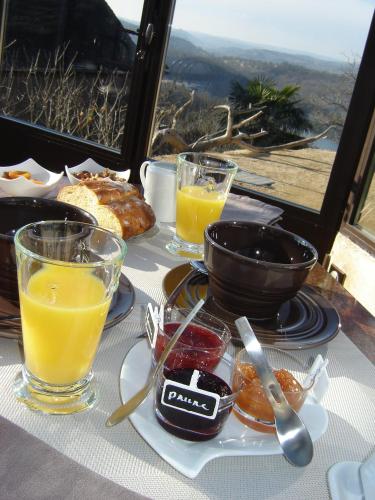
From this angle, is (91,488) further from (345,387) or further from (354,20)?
(354,20)

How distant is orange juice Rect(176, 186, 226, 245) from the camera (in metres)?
1.13

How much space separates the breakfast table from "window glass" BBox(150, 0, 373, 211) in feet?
5.92

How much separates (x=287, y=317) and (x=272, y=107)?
184cm

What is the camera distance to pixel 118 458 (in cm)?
53

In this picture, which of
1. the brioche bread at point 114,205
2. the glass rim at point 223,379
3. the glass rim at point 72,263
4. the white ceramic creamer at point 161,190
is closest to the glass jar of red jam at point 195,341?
the glass rim at point 223,379

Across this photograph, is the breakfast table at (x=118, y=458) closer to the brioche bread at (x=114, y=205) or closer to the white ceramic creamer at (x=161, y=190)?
the brioche bread at (x=114, y=205)

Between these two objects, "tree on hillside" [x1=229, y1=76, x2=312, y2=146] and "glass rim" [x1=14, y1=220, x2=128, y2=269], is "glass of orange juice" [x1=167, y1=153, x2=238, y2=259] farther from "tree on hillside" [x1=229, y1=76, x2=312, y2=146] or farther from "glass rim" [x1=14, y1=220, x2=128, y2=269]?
"tree on hillside" [x1=229, y1=76, x2=312, y2=146]

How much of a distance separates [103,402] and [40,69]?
9.52ft

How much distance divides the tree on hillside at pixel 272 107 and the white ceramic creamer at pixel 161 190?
1329mm

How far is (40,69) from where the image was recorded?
10.3 ft

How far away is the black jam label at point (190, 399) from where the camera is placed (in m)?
0.55

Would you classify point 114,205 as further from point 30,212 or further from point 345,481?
point 345,481

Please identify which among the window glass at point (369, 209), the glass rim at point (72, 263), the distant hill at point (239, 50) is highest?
the distant hill at point (239, 50)

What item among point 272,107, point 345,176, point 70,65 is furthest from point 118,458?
point 70,65
